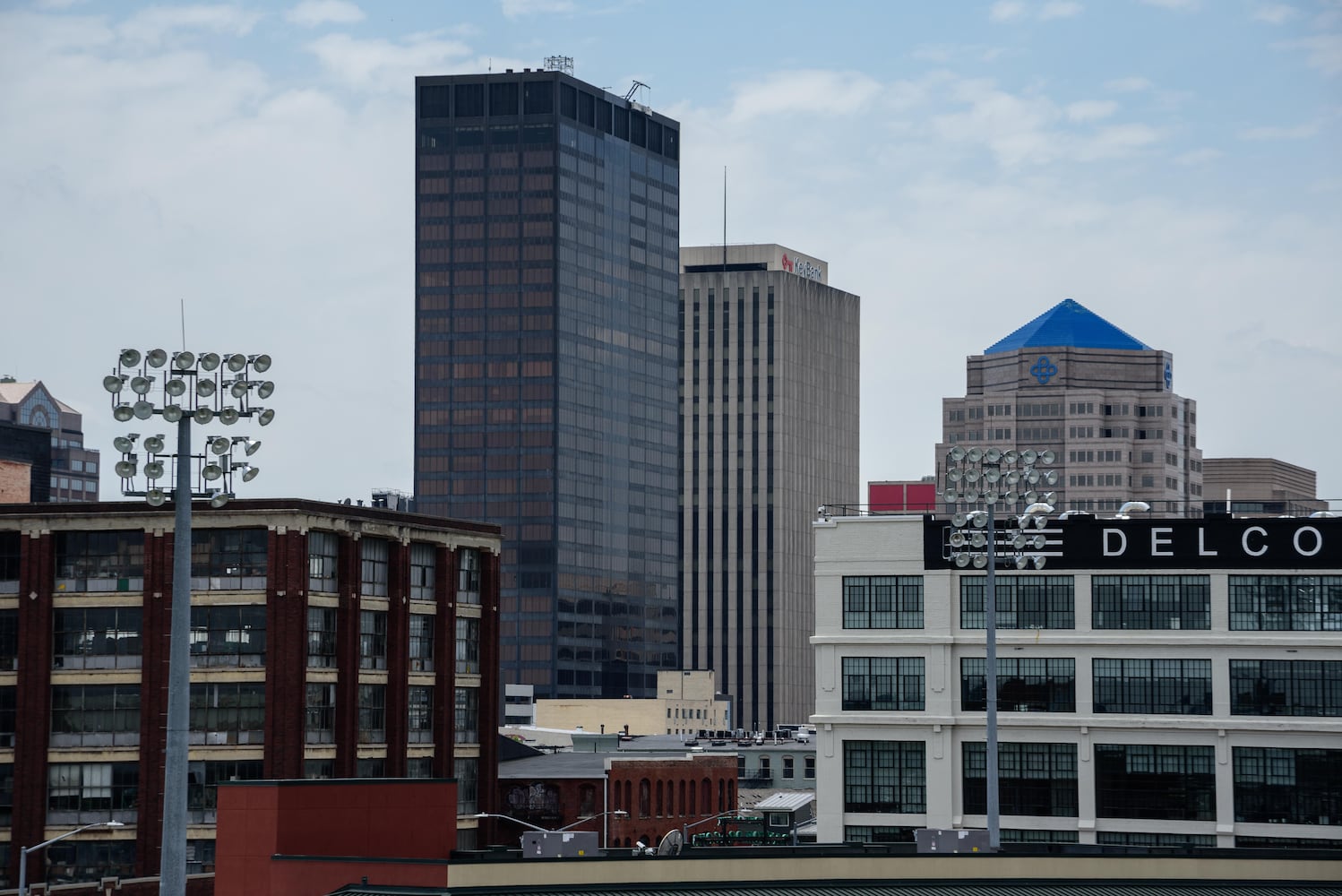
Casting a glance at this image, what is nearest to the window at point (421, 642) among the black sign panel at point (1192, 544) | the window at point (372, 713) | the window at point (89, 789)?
the window at point (372, 713)

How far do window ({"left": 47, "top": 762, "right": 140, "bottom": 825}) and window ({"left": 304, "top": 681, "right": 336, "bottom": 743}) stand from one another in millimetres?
8558

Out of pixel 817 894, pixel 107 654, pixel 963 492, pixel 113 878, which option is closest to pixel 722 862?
pixel 817 894

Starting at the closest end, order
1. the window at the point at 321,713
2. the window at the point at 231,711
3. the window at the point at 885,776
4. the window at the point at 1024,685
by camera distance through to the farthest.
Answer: the window at the point at 1024,685 → the window at the point at 885,776 → the window at the point at 231,711 → the window at the point at 321,713

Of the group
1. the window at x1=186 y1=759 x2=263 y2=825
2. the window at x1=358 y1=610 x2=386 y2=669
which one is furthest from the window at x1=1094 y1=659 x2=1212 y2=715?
the window at x1=186 y1=759 x2=263 y2=825

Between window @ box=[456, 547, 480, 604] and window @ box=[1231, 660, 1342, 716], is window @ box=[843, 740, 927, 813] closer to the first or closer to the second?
window @ box=[1231, 660, 1342, 716]

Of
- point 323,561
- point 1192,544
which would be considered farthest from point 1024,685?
point 323,561

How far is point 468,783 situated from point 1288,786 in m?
45.6

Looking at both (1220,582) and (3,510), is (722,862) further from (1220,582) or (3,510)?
(3,510)

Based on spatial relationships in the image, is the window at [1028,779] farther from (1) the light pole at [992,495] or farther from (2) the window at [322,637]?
(2) the window at [322,637]

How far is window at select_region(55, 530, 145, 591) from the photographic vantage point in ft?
337

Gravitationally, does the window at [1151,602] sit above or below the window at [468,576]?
below

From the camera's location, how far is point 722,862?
55344 millimetres

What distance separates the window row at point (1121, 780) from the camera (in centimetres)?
9019

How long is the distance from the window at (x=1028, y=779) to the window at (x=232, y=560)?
35.3 meters
